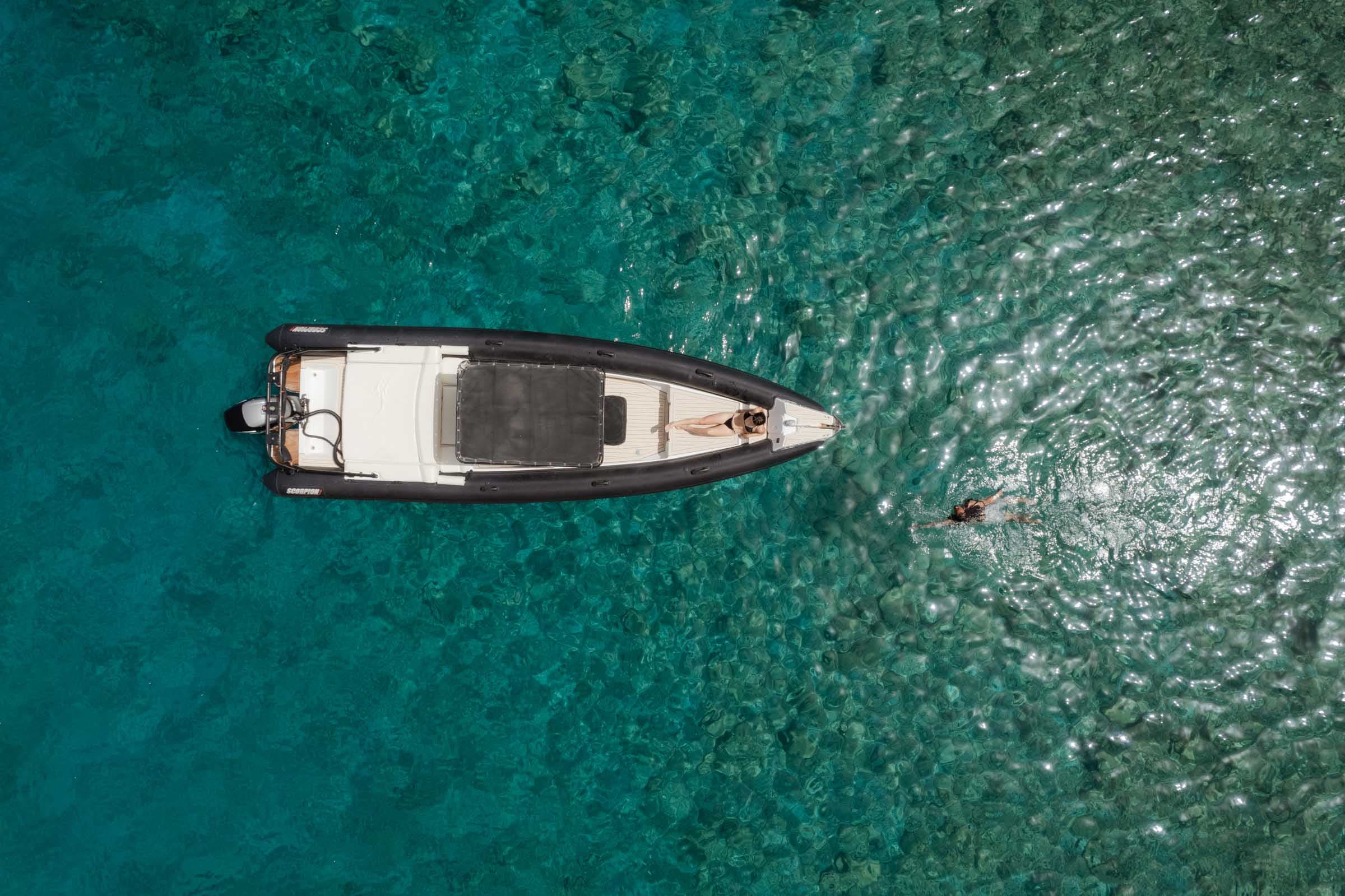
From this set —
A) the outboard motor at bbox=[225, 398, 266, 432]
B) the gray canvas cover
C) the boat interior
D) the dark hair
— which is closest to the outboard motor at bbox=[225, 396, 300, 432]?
the outboard motor at bbox=[225, 398, 266, 432]

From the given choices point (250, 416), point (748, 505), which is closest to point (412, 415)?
point (250, 416)

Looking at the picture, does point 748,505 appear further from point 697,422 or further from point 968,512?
point 968,512

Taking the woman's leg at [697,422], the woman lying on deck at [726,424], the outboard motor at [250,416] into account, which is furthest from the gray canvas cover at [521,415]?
the outboard motor at [250,416]

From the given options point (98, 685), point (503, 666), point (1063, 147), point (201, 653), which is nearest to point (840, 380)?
point (1063, 147)

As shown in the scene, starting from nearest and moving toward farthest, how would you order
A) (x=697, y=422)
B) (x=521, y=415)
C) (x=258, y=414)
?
(x=521, y=415)
(x=697, y=422)
(x=258, y=414)

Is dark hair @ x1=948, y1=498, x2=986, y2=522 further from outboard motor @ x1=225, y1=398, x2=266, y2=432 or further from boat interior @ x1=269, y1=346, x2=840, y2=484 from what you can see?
outboard motor @ x1=225, y1=398, x2=266, y2=432

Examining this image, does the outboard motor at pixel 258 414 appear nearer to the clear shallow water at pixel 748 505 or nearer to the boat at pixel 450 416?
the boat at pixel 450 416
